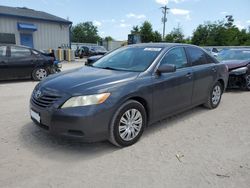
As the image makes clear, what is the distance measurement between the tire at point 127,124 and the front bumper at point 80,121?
0.14 meters

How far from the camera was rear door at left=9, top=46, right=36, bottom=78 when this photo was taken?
9441 mm

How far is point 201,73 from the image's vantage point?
5.22 meters

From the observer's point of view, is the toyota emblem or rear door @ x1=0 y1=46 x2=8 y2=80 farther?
rear door @ x1=0 y1=46 x2=8 y2=80

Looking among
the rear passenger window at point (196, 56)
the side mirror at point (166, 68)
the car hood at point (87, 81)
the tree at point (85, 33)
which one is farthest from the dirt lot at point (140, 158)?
the tree at point (85, 33)

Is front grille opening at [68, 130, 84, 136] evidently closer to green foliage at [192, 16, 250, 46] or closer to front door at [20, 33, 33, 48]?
front door at [20, 33, 33, 48]

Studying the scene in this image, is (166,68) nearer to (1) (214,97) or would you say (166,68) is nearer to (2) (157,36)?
(1) (214,97)

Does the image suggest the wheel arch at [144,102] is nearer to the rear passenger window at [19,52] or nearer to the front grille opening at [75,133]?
the front grille opening at [75,133]

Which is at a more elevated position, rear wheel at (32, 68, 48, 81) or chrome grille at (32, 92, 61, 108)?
chrome grille at (32, 92, 61, 108)

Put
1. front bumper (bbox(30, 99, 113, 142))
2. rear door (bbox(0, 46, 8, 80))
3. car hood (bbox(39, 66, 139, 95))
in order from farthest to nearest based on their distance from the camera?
rear door (bbox(0, 46, 8, 80))
car hood (bbox(39, 66, 139, 95))
front bumper (bbox(30, 99, 113, 142))

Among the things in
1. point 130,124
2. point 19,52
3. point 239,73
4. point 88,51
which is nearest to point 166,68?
point 130,124

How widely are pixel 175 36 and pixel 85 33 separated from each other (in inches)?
2087

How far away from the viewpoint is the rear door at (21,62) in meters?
9.44

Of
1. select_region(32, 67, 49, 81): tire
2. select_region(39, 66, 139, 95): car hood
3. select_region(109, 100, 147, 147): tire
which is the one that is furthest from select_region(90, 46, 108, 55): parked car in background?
select_region(109, 100, 147, 147): tire

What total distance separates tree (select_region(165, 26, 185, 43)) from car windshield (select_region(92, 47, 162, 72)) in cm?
4614
